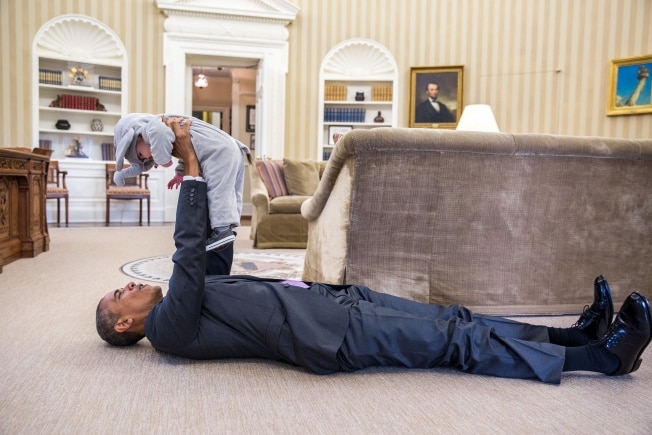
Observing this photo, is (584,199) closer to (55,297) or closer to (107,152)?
(55,297)

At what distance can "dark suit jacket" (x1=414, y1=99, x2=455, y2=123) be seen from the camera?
25.6 feet

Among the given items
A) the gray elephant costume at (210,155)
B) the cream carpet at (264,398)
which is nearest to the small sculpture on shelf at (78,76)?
the cream carpet at (264,398)

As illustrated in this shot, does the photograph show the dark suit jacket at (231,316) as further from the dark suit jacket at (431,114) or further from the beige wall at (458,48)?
the dark suit jacket at (431,114)

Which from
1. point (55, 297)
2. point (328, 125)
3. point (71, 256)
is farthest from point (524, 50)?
point (55, 297)

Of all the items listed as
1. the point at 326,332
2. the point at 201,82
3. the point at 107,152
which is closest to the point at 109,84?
the point at 107,152

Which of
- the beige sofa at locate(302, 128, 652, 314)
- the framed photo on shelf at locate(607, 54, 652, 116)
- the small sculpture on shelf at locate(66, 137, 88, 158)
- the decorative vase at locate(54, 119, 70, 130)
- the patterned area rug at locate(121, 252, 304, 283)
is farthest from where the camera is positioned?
the small sculpture on shelf at locate(66, 137, 88, 158)

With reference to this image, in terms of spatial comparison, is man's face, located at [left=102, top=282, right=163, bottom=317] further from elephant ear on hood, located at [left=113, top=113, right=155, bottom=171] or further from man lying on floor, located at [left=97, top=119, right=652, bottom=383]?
elephant ear on hood, located at [left=113, top=113, right=155, bottom=171]

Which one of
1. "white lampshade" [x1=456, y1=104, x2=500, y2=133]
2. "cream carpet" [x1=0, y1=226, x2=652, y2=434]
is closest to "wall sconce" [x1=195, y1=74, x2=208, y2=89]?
"white lampshade" [x1=456, y1=104, x2=500, y2=133]

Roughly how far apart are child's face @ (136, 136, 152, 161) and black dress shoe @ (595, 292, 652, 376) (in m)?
1.65

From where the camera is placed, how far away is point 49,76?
7.12 meters

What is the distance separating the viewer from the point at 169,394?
5.26 feet

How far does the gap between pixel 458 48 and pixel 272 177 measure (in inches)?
156

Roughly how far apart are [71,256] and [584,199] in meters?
3.75

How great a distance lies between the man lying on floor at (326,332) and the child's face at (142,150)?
33 centimetres
